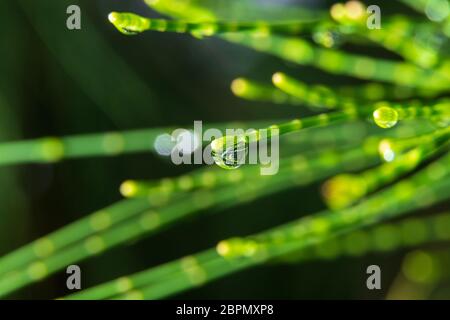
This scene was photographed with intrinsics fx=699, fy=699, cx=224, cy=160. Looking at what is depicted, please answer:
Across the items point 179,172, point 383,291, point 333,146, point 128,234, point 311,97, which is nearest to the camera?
point 311,97

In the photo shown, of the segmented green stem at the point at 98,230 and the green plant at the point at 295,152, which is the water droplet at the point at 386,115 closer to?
the green plant at the point at 295,152

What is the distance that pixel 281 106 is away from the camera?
3.25 feet

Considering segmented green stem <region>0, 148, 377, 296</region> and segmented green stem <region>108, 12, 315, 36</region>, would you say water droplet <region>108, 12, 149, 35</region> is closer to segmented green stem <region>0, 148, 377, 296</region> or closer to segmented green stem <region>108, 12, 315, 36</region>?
segmented green stem <region>108, 12, 315, 36</region>

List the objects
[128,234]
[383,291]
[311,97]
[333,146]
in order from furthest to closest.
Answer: [383,291] < [333,146] < [128,234] < [311,97]

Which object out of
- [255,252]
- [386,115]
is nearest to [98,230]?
[255,252]

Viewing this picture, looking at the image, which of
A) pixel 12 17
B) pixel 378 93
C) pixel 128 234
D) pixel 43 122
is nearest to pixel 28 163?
pixel 43 122

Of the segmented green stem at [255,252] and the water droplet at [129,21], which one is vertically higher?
the water droplet at [129,21]

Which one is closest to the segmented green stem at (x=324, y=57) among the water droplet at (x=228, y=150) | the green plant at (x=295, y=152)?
the green plant at (x=295, y=152)

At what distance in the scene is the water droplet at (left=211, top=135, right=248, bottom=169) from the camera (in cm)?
34

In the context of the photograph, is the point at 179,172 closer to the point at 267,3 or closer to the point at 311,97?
the point at 267,3

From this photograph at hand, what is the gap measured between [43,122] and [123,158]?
11 cm

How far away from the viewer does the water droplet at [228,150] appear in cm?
34

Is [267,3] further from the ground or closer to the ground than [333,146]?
further from the ground
